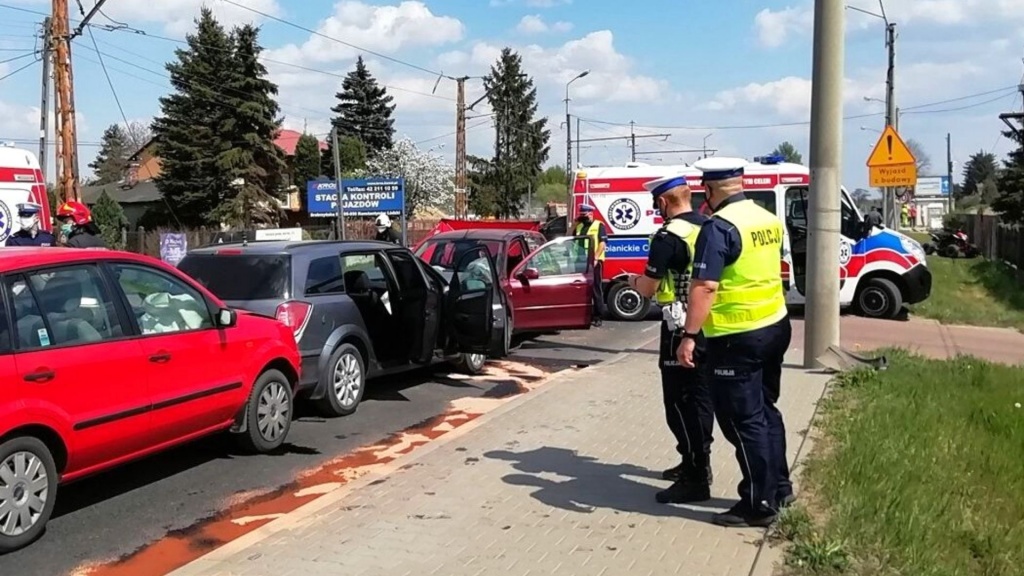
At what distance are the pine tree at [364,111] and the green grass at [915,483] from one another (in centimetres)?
6500

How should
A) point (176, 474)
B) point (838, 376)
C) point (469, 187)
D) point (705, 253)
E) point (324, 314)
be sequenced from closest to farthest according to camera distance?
point (705, 253) < point (176, 474) < point (324, 314) < point (838, 376) < point (469, 187)

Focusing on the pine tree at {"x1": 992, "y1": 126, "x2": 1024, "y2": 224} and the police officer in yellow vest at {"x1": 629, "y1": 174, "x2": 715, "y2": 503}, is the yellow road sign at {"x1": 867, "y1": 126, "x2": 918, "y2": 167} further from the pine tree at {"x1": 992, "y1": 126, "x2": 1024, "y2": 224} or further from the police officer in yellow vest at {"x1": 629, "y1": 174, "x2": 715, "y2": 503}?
the pine tree at {"x1": 992, "y1": 126, "x2": 1024, "y2": 224}

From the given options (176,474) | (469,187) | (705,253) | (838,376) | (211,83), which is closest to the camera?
(705,253)

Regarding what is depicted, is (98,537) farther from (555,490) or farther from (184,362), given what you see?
(555,490)

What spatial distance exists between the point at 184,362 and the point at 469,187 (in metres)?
71.2

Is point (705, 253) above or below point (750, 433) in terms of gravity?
above

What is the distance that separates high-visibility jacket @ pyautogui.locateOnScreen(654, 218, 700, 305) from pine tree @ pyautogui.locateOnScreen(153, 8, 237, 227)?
48.7 metres

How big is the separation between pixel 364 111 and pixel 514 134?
585 inches

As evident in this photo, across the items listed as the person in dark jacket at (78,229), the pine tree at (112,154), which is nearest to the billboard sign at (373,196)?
the person in dark jacket at (78,229)

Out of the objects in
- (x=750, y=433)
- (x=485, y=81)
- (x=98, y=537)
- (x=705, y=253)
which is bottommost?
(x=98, y=537)

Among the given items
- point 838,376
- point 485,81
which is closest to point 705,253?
point 838,376

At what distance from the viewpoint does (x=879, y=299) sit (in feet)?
52.7

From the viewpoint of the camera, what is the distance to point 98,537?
211 inches

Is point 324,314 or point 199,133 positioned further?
point 199,133
